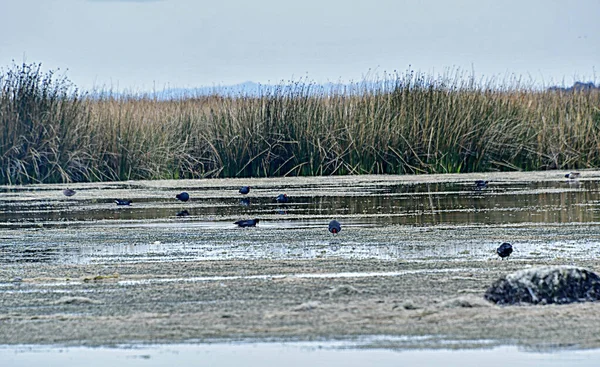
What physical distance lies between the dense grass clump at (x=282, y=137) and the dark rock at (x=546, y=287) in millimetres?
12726

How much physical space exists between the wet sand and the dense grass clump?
545 centimetres

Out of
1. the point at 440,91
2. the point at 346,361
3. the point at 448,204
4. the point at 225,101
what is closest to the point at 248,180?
the point at 225,101

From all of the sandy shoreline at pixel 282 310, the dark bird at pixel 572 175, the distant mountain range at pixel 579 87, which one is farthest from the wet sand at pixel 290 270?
the distant mountain range at pixel 579 87

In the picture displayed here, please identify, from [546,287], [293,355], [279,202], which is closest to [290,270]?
[546,287]

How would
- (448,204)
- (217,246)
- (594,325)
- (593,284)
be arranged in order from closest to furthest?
1. (594,325)
2. (593,284)
3. (217,246)
4. (448,204)

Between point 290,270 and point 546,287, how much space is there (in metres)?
1.73

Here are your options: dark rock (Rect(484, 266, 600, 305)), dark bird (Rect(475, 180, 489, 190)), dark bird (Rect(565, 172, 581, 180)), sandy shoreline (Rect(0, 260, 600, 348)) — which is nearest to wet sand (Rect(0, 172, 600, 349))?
sandy shoreline (Rect(0, 260, 600, 348))

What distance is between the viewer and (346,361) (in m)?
4.32

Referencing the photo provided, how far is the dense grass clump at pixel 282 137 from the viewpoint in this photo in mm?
17750

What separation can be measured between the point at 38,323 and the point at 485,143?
14244mm

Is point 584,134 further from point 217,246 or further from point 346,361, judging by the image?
point 346,361

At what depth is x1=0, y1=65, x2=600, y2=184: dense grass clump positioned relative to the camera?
1775cm

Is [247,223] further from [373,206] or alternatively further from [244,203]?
[244,203]

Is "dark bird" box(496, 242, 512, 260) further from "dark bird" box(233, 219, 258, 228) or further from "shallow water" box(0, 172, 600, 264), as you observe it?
"dark bird" box(233, 219, 258, 228)
